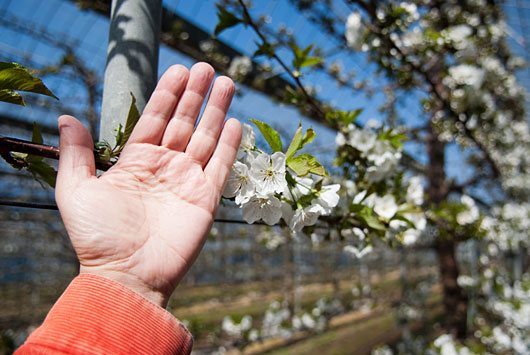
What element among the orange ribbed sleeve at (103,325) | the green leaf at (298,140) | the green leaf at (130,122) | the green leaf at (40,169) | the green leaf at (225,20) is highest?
the green leaf at (225,20)

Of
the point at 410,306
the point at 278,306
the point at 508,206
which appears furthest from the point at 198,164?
the point at 508,206

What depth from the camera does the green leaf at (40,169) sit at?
0.73 meters

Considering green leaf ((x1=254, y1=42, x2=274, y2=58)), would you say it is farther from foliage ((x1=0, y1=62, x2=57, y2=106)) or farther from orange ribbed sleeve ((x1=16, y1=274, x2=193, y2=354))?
orange ribbed sleeve ((x1=16, y1=274, x2=193, y2=354))

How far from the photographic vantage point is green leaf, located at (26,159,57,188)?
0.73 m

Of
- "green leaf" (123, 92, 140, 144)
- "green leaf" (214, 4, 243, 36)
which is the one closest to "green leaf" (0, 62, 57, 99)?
"green leaf" (123, 92, 140, 144)

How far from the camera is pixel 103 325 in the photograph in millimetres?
583

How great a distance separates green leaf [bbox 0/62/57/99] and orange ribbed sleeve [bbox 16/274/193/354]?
0.32 metres

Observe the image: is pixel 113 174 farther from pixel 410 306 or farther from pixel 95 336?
pixel 410 306

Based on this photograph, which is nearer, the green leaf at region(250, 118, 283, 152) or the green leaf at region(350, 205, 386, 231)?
the green leaf at region(250, 118, 283, 152)

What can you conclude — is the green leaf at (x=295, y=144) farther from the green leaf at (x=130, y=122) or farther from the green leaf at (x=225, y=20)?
the green leaf at (x=225, y=20)

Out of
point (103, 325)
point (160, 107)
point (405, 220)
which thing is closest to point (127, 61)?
point (160, 107)

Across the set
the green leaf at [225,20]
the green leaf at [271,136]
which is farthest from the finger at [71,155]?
the green leaf at [225,20]

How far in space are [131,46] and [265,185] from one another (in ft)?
1.39

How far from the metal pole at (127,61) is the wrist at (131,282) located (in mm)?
295
